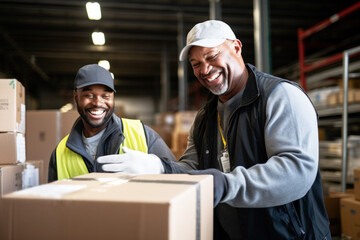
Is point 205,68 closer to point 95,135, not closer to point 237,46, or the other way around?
point 237,46

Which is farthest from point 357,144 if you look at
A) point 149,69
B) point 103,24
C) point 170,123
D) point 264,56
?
point 149,69

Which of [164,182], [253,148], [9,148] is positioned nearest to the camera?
[164,182]

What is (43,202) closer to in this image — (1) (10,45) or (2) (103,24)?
(2) (103,24)

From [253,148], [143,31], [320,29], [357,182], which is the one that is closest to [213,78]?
[253,148]

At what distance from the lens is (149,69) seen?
63.1 feet

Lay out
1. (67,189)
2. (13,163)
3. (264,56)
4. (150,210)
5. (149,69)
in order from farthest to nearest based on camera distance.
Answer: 1. (149,69)
2. (264,56)
3. (13,163)
4. (67,189)
5. (150,210)

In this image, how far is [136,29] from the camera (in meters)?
12.1

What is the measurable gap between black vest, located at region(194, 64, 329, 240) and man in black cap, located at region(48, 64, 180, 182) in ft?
2.57

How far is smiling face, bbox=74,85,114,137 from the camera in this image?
2.46 meters

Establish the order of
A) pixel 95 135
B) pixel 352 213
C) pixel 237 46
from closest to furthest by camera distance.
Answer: pixel 237 46
pixel 95 135
pixel 352 213

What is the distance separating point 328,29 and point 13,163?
10979 mm

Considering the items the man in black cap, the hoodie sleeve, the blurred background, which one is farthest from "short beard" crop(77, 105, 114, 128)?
the blurred background

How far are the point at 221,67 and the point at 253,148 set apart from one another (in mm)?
500

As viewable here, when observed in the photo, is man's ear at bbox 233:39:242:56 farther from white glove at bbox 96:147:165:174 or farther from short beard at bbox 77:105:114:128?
short beard at bbox 77:105:114:128
